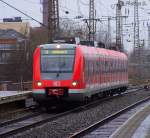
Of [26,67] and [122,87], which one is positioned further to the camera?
[26,67]

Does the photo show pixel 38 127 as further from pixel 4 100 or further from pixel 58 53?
pixel 58 53

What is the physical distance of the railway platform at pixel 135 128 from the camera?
14703 millimetres

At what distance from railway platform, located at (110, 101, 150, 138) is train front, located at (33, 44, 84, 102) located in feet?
12.9

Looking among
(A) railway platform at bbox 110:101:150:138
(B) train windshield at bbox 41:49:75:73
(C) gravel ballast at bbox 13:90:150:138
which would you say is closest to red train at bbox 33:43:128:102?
(B) train windshield at bbox 41:49:75:73

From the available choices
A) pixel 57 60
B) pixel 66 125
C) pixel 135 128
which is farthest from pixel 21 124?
pixel 57 60

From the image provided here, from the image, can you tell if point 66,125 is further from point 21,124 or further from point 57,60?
point 57,60

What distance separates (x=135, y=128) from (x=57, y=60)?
8.46 m

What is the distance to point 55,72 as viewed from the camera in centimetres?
2392

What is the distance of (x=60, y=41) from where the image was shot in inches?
1034

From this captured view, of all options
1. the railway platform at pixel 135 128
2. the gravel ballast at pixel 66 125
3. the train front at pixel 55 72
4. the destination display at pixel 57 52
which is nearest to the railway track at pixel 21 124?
the gravel ballast at pixel 66 125

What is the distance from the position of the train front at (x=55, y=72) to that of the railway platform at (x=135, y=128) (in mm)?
3934

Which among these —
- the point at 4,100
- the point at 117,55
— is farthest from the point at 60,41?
the point at 117,55

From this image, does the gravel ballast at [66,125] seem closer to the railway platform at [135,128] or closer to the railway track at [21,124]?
the railway track at [21,124]

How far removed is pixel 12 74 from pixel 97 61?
88.0 ft
